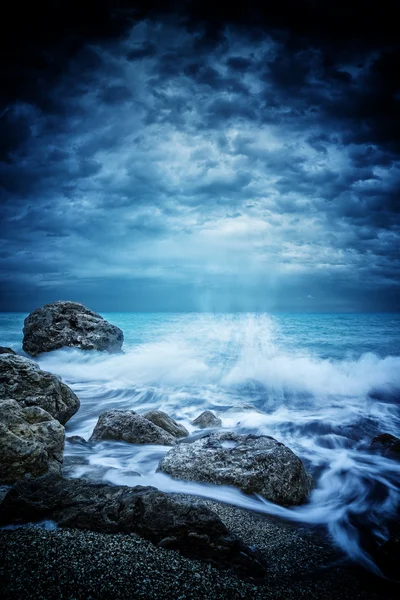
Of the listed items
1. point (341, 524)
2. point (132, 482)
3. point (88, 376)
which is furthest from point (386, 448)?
point (88, 376)

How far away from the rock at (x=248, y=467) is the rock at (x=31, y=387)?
277 centimetres

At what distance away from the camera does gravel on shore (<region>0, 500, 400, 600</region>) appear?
2.20 m

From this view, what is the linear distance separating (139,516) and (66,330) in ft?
48.9

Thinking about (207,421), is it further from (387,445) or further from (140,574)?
(140,574)

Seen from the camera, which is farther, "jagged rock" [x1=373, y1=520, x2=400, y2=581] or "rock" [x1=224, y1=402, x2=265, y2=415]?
"rock" [x1=224, y1=402, x2=265, y2=415]

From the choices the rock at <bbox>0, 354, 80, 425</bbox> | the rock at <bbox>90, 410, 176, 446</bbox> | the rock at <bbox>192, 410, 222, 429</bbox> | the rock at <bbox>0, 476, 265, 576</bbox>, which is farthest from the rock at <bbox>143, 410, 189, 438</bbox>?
the rock at <bbox>0, 476, 265, 576</bbox>

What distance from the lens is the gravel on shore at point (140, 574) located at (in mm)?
2199

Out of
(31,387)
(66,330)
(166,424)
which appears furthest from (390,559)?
(66,330)

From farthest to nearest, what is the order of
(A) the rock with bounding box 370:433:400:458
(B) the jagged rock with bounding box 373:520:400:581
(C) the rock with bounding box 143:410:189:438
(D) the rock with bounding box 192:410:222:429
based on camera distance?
(D) the rock with bounding box 192:410:222:429, (C) the rock with bounding box 143:410:189:438, (A) the rock with bounding box 370:433:400:458, (B) the jagged rock with bounding box 373:520:400:581

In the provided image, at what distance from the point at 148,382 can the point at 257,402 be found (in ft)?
15.6

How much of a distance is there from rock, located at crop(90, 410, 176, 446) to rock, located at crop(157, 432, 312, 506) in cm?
119

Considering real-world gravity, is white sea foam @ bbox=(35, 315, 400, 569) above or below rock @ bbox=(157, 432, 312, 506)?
below

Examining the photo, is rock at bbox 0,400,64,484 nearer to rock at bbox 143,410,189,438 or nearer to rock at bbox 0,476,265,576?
rock at bbox 0,476,265,576

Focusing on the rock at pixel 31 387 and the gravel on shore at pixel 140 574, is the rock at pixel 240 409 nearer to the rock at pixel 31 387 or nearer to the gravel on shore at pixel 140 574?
the rock at pixel 31 387
